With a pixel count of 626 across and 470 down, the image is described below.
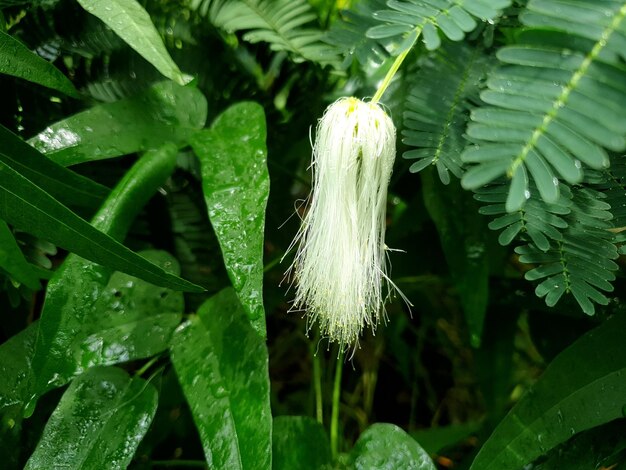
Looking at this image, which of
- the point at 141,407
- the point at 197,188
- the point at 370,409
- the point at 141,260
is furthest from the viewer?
the point at 370,409

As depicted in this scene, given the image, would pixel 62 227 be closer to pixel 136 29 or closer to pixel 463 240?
pixel 136 29

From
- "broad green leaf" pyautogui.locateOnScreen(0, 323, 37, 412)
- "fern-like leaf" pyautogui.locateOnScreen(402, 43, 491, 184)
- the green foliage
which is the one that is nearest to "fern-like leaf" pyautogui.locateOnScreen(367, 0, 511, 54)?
the green foliage

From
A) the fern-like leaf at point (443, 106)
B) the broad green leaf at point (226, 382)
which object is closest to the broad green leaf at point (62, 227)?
the broad green leaf at point (226, 382)

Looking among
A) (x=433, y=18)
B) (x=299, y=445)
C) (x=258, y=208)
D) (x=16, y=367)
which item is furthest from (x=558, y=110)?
(x=16, y=367)

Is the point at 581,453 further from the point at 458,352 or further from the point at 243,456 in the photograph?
the point at 458,352

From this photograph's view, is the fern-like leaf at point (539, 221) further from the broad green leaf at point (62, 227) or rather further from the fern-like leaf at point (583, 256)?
the broad green leaf at point (62, 227)

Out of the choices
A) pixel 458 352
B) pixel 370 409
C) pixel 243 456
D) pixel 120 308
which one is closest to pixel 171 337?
pixel 120 308
